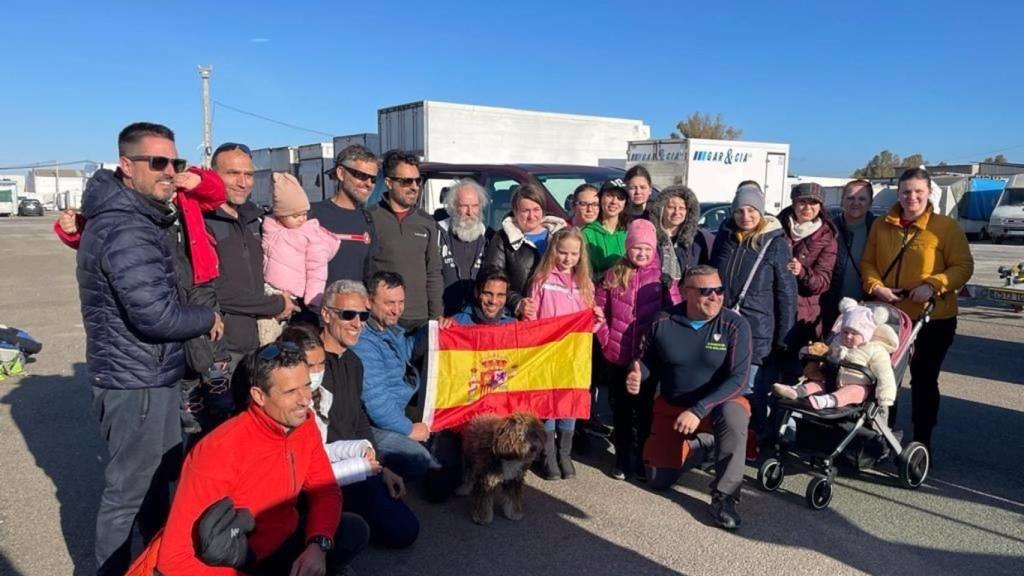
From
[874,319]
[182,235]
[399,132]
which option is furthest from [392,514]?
[399,132]

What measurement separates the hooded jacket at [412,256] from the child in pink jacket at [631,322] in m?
1.30

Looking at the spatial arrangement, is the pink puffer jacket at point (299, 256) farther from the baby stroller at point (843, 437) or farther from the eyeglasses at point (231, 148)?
the baby stroller at point (843, 437)

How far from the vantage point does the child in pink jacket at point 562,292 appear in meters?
5.11

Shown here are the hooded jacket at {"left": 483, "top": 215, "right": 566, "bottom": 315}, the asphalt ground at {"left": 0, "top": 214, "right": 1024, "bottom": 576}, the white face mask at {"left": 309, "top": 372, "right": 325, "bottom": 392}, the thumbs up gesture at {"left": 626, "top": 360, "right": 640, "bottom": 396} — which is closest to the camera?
the white face mask at {"left": 309, "top": 372, "right": 325, "bottom": 392}

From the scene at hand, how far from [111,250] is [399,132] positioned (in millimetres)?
15244

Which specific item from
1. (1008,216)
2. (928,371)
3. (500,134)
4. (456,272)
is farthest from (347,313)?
(1008,216)

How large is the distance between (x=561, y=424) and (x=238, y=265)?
2.55 metres

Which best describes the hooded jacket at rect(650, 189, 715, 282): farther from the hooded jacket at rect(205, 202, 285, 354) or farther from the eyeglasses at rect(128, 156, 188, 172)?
the eyeglasses at rect(128, 156, 188, 172)

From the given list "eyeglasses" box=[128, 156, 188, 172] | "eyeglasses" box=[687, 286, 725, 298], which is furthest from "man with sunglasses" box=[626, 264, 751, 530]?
"eyeglasses" box=[128, 156, 188, 172]

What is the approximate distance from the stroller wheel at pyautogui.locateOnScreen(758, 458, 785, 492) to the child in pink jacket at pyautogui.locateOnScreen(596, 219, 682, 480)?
0.82 meters

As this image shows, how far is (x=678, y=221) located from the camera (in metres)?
5.68

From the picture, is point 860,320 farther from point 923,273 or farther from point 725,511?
point 725,511

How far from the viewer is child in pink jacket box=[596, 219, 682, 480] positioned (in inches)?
205

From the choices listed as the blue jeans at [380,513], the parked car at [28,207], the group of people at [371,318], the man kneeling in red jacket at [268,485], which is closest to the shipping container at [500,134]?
the group of people at [371,318]
